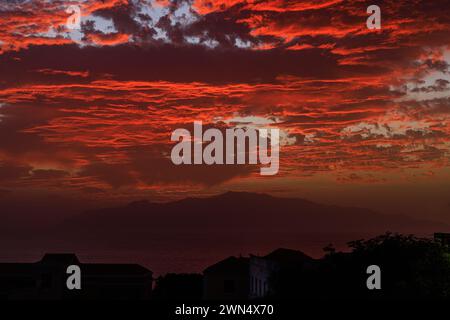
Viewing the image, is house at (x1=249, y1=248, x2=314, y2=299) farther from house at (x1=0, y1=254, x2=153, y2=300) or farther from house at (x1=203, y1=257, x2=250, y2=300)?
house at (x1=0, y1=254, x2=153, y2=300)

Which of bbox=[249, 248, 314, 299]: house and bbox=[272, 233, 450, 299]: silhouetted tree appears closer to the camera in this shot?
bbox=[272, 233, 450, 299]: silhouetted tree

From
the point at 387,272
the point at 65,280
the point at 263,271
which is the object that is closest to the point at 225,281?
the point at 263,271

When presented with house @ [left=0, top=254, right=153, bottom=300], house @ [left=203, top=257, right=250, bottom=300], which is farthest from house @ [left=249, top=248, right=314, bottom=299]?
house @ [left=0, top=254, right=153, bottom=300]

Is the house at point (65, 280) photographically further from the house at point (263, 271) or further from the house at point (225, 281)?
the house at point (263, 271)

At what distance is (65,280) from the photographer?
86375 mm

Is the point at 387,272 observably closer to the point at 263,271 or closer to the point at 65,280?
the point at 263,271

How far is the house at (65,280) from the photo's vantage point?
3187 inches

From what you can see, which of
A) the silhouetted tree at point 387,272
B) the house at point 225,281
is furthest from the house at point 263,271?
the silhouetted tree at point 387,272

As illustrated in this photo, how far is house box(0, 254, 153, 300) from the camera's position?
80938mm

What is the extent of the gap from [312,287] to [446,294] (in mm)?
10594

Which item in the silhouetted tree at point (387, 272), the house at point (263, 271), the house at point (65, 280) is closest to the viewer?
the silhouetted tree at point (387, 272)

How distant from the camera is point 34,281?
273 ft
